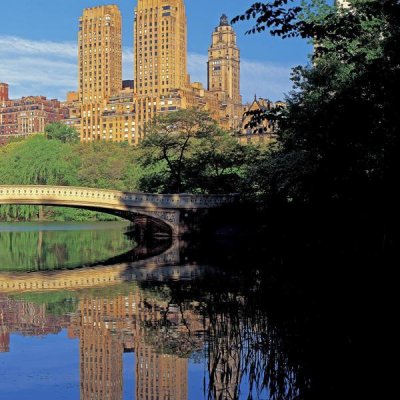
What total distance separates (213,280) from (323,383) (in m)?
14.4

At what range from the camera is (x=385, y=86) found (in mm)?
12172

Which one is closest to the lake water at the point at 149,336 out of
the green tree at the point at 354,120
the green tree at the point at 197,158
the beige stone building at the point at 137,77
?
the green tree at the point at 354,120

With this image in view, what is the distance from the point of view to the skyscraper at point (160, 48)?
166 metres

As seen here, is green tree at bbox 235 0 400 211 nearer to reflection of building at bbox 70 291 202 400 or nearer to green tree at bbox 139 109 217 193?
reflection of building at bbox 70 291 202 400

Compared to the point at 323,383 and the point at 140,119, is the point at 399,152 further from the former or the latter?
the point at 140,119

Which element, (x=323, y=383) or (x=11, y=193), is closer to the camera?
(x=323, y=383)

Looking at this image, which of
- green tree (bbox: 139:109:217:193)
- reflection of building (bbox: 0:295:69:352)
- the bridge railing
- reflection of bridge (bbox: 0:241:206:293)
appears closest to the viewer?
reflection of building (bbox: 0:295:69:352)

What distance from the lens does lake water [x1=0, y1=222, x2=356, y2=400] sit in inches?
443

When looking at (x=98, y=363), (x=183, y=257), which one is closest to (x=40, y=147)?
(x=183, y=257)

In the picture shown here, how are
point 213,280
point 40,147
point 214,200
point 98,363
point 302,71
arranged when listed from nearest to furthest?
1. point 98,363
2. point 213,280
3. point 302,71
4. point 214,200
5. point 40,147

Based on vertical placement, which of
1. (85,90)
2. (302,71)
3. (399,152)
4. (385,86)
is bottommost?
(399,152)

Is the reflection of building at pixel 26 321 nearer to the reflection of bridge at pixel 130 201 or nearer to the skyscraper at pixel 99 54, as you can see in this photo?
the reflection of bridge at pixel 130 201

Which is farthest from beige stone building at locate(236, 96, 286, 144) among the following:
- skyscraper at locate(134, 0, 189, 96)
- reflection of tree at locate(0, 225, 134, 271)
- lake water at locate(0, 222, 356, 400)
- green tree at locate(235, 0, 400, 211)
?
skyscraper at locate(134, 0, 189, 96)

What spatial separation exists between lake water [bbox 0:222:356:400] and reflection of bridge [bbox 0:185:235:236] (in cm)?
1503
